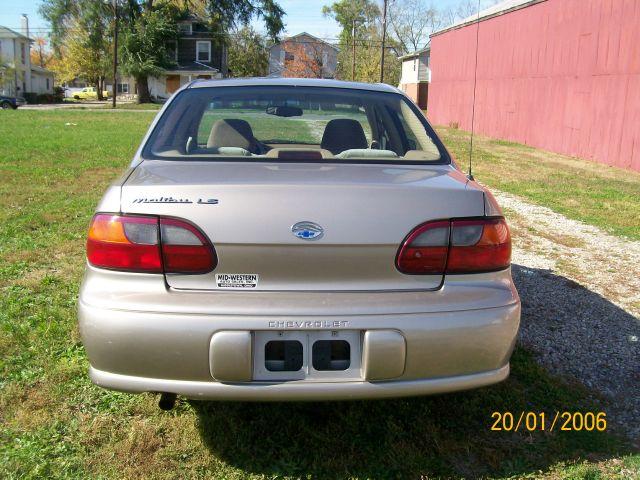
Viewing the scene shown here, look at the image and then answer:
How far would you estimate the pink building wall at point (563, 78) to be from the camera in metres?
14.4

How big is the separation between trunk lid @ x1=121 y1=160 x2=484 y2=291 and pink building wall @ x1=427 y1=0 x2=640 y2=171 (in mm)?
13089

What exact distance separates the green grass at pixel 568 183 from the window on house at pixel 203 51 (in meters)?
42.1

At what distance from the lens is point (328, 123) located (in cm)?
375

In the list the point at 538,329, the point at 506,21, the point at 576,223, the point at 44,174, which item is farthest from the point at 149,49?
the point at 538,329

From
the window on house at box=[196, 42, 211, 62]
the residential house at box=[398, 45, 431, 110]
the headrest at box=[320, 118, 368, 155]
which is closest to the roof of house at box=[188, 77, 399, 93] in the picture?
the headrest at box=[320, 118, 368, 155]

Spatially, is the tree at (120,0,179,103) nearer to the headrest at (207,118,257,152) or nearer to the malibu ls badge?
the headrest at (207,118,257,152)

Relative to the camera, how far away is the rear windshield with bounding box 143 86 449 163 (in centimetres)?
319

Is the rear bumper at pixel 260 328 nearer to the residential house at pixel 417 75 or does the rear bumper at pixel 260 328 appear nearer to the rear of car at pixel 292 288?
the rear of car at pixel 292 288

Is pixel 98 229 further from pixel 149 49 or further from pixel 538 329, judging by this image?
pixel 149 49

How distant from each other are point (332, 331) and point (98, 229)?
3.15 ft

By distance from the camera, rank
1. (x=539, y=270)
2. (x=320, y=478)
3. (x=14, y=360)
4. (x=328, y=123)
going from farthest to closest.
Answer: (x=539, y=270) → (x=328, y=123) → (x=14, y=360) → (x=320, y=478)

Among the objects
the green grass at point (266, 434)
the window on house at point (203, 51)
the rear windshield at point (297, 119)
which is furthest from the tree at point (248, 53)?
the green grass at point (266, 434)
